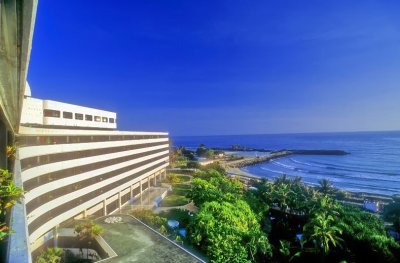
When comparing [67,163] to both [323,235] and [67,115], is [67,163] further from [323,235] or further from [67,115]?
[323,235]

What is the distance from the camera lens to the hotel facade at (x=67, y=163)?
1168 inches

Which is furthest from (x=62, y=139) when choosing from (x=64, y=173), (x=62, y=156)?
(x=64, y=173)

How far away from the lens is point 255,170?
461 feet

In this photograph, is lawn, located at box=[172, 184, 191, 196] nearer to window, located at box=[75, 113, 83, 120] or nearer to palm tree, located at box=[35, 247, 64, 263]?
window, located at box=[75, 113, 83, 120]

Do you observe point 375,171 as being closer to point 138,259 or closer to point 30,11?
point 138,259

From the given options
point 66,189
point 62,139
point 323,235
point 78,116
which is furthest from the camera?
point 78,116

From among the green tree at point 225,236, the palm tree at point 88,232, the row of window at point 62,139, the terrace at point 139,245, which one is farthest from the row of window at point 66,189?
the green tree at point 225,236

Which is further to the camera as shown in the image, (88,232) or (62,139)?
(62,139)

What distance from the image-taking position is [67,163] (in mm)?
36719

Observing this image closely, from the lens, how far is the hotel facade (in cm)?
2966

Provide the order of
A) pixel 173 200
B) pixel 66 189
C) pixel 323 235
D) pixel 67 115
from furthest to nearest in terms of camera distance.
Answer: pixel 173 200
pixel 67 115
pixel 323 235
pixel 66 189

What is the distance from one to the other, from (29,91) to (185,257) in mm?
28270

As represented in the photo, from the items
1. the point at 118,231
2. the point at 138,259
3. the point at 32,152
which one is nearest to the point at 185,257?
the point at 138,259

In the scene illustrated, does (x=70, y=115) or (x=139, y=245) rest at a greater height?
(x=70, y=115)
